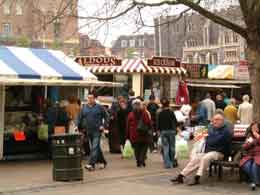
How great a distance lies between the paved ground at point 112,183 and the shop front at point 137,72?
41.3 feet

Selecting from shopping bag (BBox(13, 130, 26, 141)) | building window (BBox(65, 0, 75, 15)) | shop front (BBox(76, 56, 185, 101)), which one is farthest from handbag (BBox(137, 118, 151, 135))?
shop front (BBox(76, 56, 185, 101))

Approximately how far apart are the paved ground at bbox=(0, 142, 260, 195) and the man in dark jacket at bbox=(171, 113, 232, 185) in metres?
0.35

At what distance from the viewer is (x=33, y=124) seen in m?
16.6

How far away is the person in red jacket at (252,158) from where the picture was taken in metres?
11.4

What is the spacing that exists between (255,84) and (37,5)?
16.5 ft

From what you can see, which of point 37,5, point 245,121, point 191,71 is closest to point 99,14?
point 37,5

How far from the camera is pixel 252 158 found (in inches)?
455

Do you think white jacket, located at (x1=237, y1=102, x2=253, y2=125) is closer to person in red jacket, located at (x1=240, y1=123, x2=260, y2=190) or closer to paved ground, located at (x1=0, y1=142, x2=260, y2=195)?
paved ground, located at (x1=0, y1=142, x2=260, y2=195)

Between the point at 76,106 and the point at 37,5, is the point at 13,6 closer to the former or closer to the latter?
the point at 37,5

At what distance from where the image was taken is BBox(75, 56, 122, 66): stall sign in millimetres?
27781

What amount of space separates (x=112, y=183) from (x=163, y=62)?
54.6ft

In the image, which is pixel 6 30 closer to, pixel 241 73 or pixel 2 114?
pixel 241 73

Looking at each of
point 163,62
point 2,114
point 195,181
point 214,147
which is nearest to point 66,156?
point 195,181

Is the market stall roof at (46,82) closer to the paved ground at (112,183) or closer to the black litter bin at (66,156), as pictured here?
the paved ground at (112,183)
